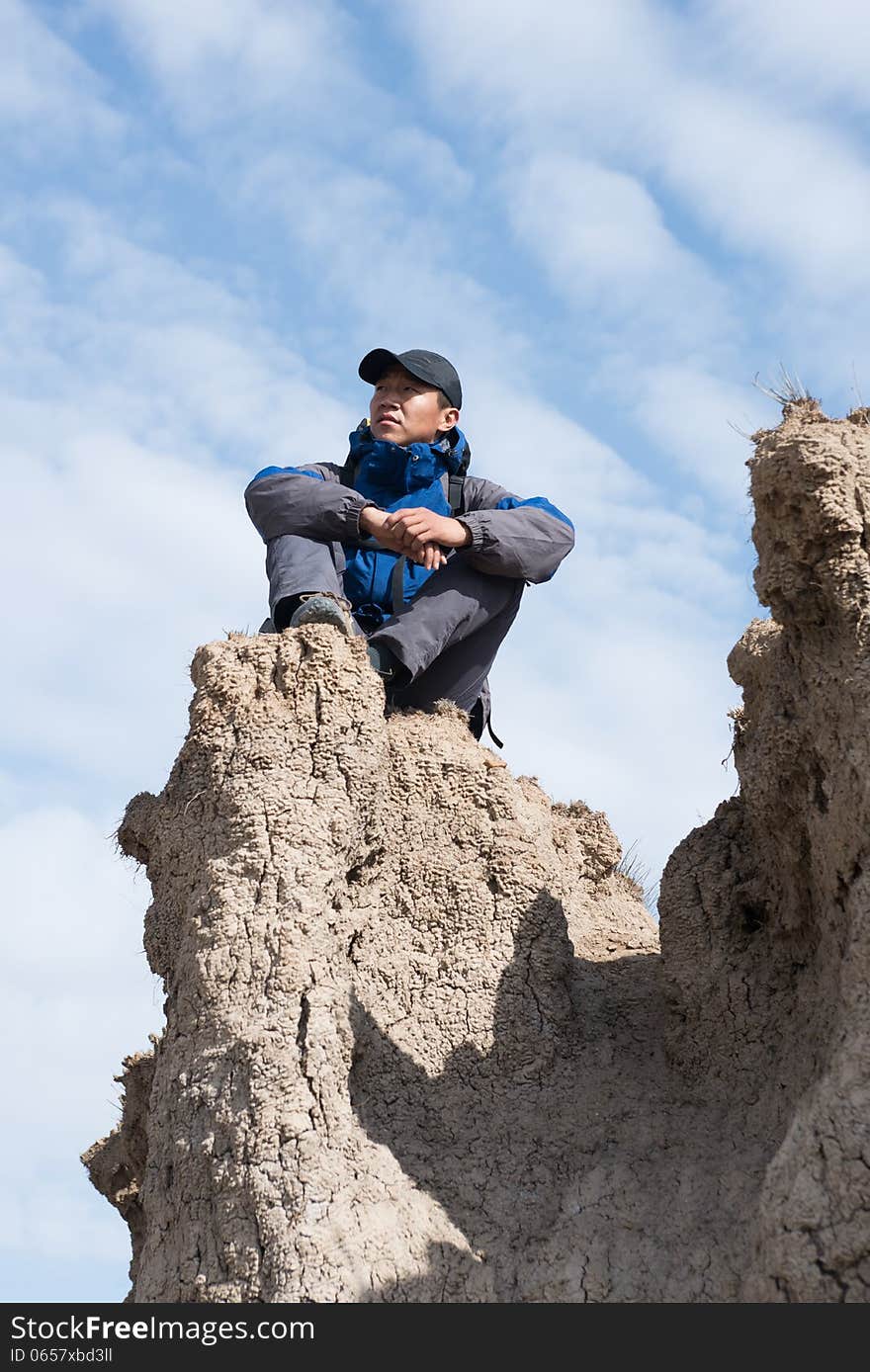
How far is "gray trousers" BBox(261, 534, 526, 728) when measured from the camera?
21.2ft

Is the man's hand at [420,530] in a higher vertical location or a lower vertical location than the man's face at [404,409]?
lower

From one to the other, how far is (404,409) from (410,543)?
100 centimetres

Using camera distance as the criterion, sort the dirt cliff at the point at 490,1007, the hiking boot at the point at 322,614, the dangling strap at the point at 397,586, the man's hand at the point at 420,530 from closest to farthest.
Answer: the dirt cliff at the point at 490,1007
the hiking boot at the point at 322,614
the man's hand at the point at 420,530
the dangling strap at the point at 397,586

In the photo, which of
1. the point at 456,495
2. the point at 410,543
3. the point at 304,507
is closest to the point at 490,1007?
the point at 410,543

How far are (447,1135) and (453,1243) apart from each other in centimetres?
49

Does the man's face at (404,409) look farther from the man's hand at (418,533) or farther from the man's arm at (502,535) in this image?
the man's hand at (418,533)

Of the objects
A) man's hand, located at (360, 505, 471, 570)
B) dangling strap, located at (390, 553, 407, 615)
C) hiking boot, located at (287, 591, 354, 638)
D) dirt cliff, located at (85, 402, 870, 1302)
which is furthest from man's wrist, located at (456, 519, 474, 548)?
dirt cliff, located at (85, 402, 870, 1302)

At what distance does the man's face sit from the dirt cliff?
60.7 inches

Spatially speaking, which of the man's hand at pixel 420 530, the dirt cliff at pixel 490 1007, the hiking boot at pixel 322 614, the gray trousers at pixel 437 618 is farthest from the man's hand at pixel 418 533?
the dirt cliff at pixel 490 1007

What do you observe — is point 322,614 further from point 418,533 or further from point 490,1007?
point 490,1007

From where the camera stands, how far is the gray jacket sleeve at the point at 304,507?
21.7 feet

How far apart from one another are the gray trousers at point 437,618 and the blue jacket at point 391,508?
0.09 metres

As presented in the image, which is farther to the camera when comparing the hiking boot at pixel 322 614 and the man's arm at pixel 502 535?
the man's arm at pixel 502 535
